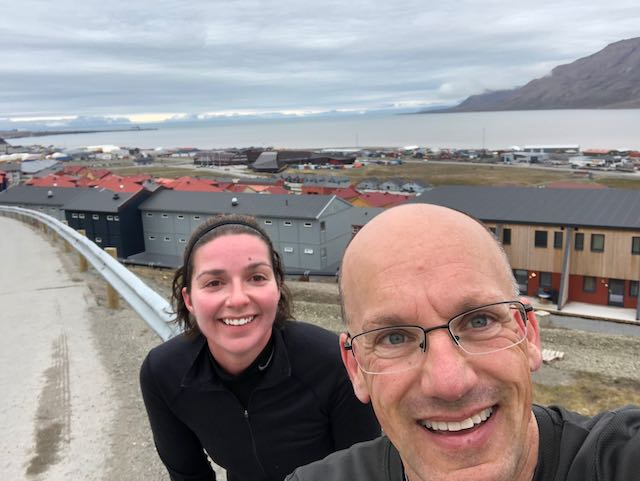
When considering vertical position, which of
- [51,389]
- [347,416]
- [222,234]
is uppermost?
[222,234]

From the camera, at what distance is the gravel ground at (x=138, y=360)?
12.9 ft

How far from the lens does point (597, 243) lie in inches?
1158

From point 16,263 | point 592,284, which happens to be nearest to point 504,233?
point 592,284

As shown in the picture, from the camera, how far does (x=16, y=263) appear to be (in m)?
12.3

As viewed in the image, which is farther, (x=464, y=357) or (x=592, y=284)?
(x=592, y=284)

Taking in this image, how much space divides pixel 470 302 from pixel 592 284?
31.7 meters

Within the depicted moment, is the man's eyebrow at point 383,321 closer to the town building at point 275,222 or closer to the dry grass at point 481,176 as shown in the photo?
the town building at point 275,222

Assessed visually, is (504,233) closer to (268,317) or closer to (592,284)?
(592,284)

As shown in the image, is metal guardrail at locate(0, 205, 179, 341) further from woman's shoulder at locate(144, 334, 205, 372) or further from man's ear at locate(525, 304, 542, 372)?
→ man's ear at locate(525, 304, 542, 372)

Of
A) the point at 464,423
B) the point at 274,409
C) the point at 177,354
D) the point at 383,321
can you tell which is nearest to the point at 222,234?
the point at 177,354

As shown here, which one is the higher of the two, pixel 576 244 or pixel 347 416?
pixel 347 416

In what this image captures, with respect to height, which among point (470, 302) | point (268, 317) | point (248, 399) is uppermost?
point (470, 302)

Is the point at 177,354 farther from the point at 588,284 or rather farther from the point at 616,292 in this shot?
the point at 588,284

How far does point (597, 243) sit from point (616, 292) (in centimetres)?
279
